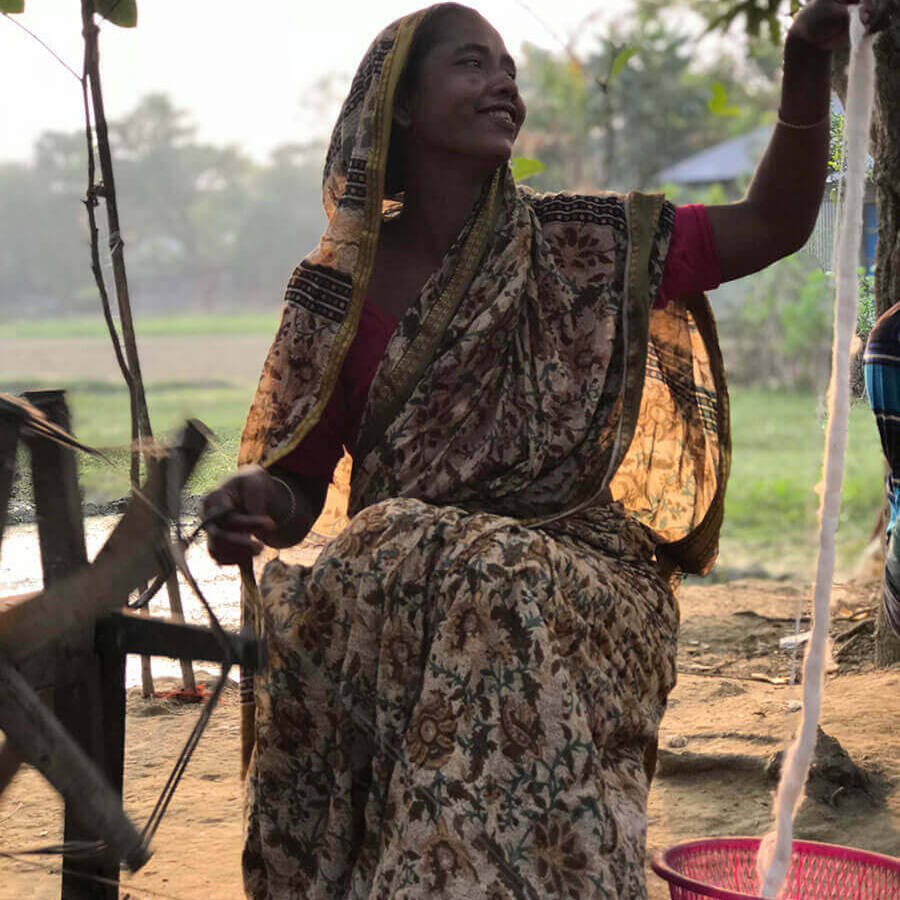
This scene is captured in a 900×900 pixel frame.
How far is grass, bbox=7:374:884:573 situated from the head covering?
311mm

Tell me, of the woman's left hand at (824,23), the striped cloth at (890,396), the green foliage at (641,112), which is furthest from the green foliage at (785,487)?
the green foliage at (641,112)

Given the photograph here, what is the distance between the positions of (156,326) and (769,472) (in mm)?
33874

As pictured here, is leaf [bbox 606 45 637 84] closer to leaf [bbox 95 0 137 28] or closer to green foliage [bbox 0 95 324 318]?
leaf [bbox 95 0 137 28]

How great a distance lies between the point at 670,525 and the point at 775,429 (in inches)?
455

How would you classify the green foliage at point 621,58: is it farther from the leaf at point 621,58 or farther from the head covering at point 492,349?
the head covering at point 492,349

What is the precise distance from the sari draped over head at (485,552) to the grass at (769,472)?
33 centimetres

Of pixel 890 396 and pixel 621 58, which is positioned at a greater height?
pixel 621 58

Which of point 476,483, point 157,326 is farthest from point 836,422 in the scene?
point 157,326

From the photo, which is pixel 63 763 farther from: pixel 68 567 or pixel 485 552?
pixel 485 552

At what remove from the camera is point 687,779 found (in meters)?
3.04

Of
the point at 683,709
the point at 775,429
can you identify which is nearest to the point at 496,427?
the point at 683,709

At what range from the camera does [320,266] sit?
2.41m

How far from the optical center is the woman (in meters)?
1.84

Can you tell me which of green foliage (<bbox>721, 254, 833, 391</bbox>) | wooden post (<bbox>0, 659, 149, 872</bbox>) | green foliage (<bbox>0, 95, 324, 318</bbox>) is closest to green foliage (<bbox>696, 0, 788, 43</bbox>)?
wooden post (<bbox>0, 659, 149, 872</bbox>)
